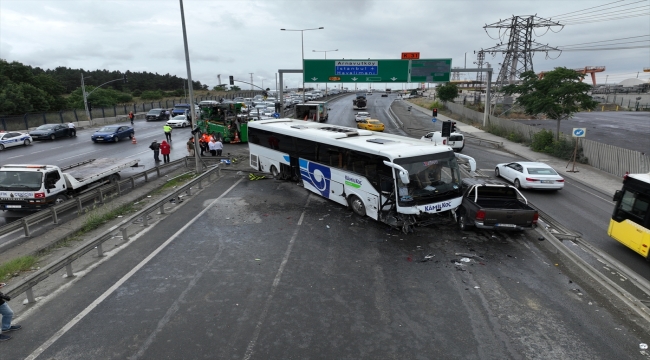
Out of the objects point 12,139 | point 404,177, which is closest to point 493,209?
point 404,177

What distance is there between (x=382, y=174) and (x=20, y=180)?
1312cm

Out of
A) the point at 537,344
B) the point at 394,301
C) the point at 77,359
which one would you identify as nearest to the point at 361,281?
the point at 394,301

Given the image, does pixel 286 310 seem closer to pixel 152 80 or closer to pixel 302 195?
pixel 302 195

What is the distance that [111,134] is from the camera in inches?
→ 1309

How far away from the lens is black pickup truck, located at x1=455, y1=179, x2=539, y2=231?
11.2m

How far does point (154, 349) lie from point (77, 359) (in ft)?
3.75

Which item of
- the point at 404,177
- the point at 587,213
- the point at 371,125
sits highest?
the point at 404,177

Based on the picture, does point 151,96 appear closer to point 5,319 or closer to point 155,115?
point 155,115

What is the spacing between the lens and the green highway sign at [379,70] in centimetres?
3297

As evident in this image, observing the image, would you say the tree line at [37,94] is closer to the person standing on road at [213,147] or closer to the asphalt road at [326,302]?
the person standing on road at [213,147]

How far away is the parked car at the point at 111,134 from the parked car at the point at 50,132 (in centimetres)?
442

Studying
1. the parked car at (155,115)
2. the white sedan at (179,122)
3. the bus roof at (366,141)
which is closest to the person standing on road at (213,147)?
the bus roof at (366,141)

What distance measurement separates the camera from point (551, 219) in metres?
13.2

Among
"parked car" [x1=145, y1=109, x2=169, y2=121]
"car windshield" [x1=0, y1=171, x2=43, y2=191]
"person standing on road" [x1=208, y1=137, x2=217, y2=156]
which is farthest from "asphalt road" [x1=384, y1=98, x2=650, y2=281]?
"parked car" [x1=145, y1=109, x2=169, y2=121]
